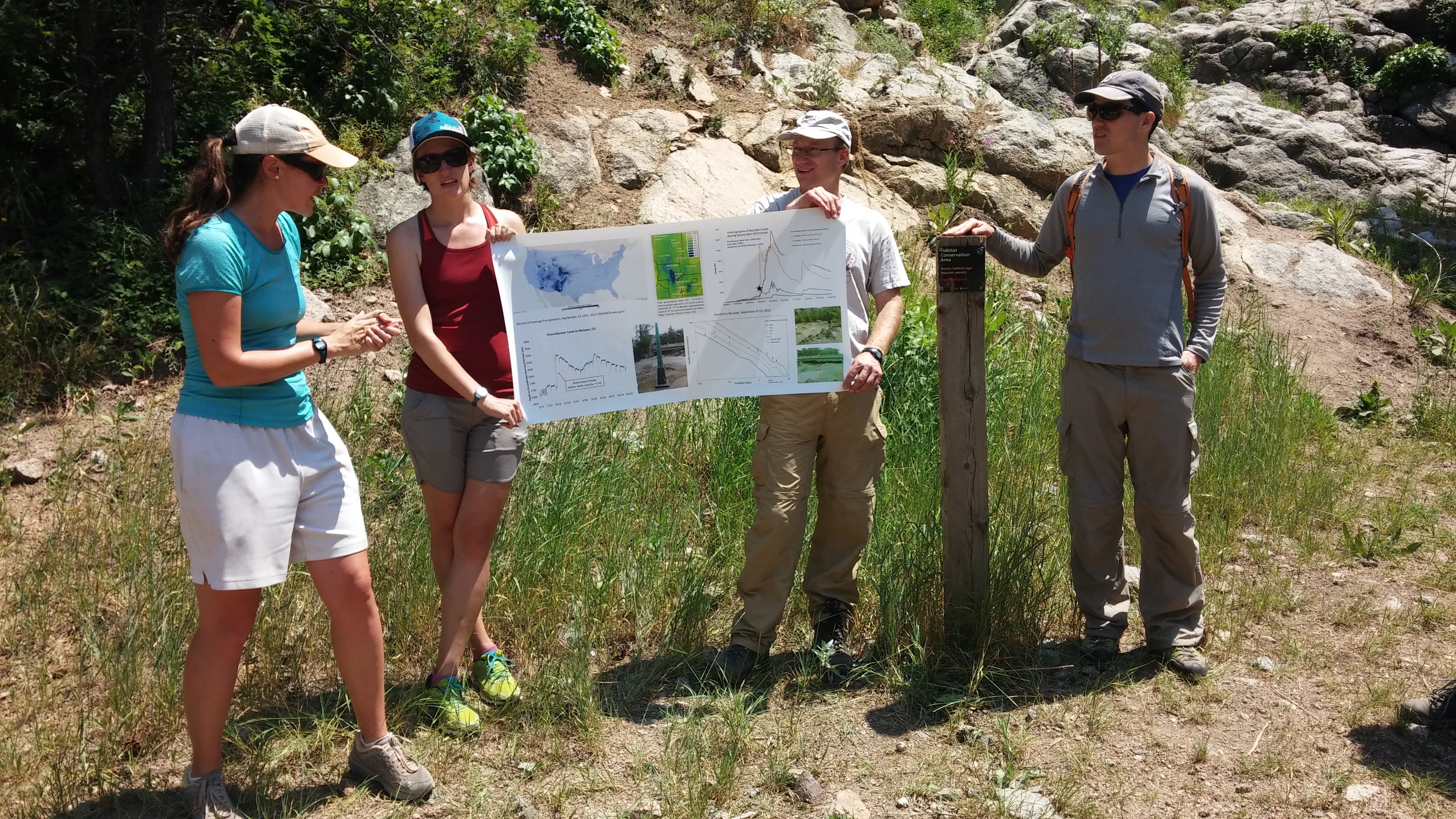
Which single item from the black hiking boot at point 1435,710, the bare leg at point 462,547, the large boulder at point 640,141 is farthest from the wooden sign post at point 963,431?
the large boulder at point 640,141

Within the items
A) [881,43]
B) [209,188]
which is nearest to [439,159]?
[209,188]

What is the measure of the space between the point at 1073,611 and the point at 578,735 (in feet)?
7.36

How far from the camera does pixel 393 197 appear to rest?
7422 mm

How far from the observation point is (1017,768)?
351cm

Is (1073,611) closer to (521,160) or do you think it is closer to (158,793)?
(158,793)

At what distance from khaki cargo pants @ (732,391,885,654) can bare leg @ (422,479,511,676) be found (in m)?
0.97

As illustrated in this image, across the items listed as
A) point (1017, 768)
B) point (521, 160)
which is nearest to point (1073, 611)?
point (1017, 768)

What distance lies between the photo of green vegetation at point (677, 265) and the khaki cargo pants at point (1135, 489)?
61.5 inches

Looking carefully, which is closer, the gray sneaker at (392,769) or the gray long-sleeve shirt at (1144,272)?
the gray sneaker at (392,769)

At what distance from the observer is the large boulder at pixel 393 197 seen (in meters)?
7.32

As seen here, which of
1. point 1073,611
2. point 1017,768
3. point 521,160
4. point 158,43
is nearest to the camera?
point 1017,768

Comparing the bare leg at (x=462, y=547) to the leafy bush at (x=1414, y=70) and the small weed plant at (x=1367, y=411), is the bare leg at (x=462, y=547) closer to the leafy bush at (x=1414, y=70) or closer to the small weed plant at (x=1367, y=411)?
the small weed plant at (x=1367, y=411)

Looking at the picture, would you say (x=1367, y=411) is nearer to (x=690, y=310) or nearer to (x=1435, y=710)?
(x=1435, y=710)

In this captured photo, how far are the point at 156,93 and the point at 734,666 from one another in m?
5.78
